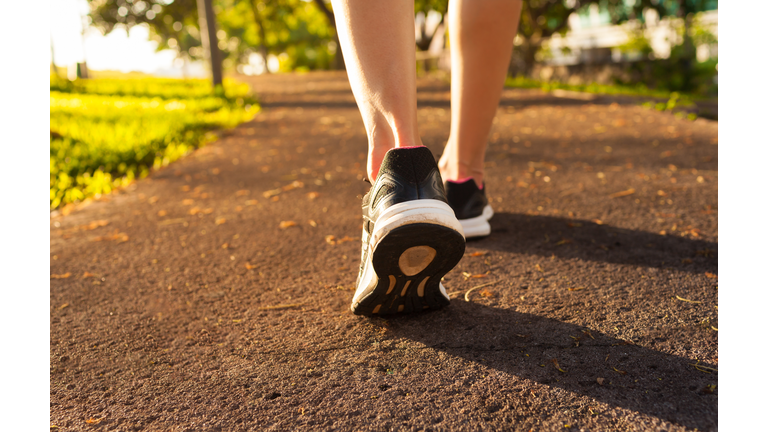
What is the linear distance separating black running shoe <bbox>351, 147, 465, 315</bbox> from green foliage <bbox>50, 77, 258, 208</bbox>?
8.43 ft

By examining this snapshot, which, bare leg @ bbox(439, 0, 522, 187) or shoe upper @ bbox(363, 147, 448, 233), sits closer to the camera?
shoe upper @ bbox(363, 147, 448, 233)

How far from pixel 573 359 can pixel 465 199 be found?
983mm

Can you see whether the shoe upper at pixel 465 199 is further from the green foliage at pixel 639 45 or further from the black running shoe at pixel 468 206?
the green foliage at pixel 639 45

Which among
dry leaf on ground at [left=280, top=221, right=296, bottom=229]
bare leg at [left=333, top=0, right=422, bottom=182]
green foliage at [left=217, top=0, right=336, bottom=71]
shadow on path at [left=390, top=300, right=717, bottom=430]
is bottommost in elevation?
shadow on path at [left=390, top=300, right=717, bottom=430]

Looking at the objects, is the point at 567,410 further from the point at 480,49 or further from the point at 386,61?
the point at 480,49

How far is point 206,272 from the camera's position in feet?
6.53

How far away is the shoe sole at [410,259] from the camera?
121 centimetres

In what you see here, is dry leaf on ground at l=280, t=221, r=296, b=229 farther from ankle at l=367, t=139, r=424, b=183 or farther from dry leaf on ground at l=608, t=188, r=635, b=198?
dry leaf on ground at l=608, t=188, r=635, b=198

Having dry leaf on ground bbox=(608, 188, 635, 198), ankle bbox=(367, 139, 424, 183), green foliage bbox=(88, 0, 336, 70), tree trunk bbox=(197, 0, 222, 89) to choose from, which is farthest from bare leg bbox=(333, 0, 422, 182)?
green foliage bbox=(88, 0, 336, 70)

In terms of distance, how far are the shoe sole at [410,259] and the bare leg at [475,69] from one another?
0.90 m

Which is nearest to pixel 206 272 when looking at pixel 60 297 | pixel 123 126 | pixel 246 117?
pixel 60 297

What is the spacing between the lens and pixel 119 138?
4879 millimetres

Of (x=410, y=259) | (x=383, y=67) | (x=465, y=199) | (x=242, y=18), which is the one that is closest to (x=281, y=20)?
(x=242, y=18)

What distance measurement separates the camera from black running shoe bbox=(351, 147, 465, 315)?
122cm
